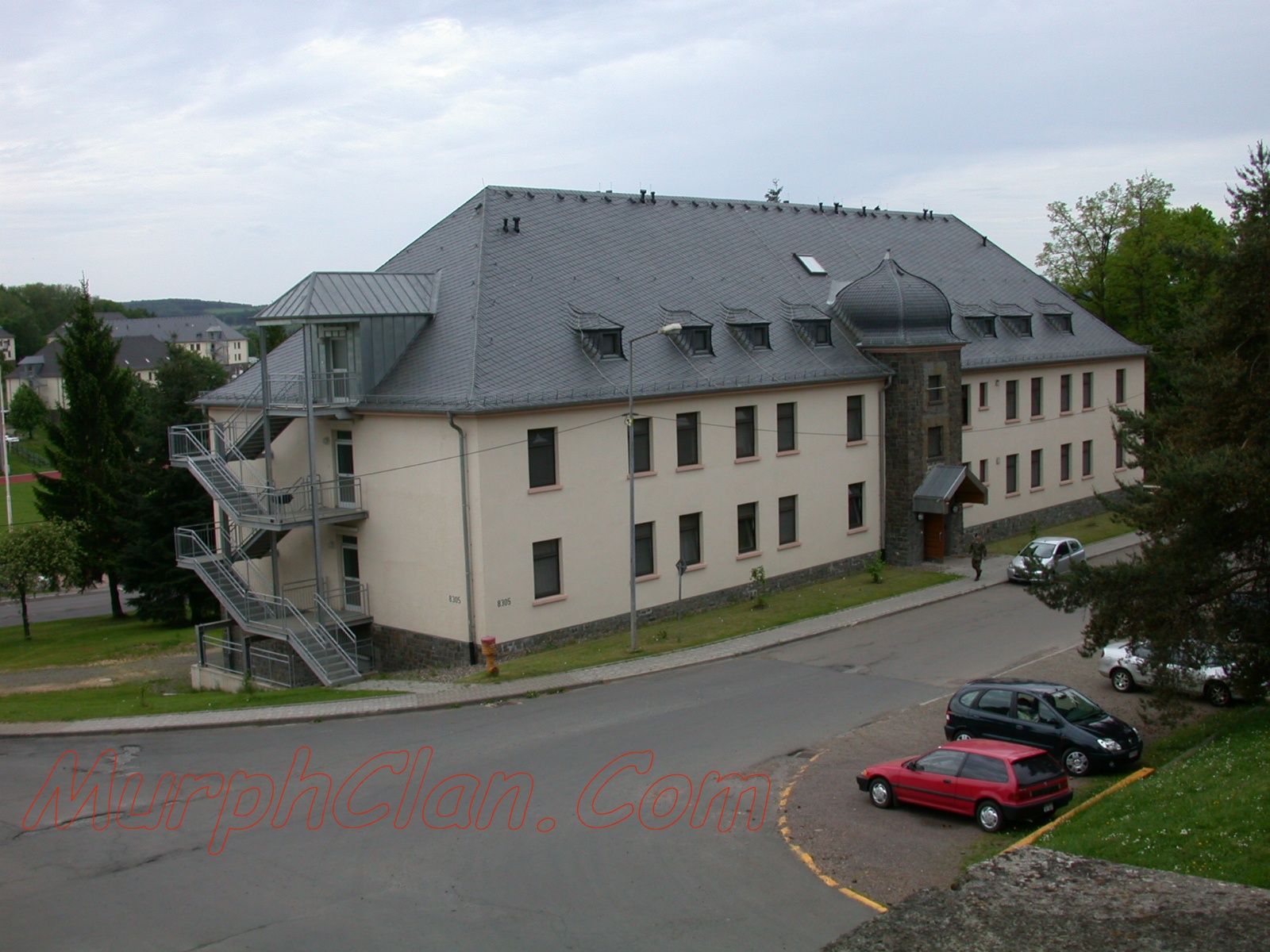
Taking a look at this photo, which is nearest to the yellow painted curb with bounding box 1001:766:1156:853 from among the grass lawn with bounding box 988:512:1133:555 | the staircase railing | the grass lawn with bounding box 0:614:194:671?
the staircase railing

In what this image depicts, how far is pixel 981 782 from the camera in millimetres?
15508

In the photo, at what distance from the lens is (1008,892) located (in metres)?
12.3

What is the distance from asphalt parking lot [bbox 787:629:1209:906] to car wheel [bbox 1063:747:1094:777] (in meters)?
0.20

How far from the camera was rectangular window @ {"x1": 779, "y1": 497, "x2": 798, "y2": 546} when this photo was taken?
34562 millimetres

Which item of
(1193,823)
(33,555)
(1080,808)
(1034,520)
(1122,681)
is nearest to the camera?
(1193,823)

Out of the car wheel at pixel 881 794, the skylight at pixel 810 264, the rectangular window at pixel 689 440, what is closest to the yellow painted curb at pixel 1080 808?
the car wheel at pixel 881 794

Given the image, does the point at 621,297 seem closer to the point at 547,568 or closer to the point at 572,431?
the point at 572,431

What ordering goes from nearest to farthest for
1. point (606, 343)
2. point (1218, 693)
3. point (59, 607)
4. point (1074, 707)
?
1. point (1074, 707)
2. point (1218, 693)
3. point (606, 343)
4. point (59, 607)

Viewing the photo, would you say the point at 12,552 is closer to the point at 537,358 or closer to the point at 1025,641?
the point at 537,358

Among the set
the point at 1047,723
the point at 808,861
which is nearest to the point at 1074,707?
the point at 1047,723

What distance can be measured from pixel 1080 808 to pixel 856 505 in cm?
2176

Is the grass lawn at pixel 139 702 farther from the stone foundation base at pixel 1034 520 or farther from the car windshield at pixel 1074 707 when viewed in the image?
the stone foundation base at pixel 1034 520

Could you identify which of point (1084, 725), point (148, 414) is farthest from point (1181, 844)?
point (148, 414)

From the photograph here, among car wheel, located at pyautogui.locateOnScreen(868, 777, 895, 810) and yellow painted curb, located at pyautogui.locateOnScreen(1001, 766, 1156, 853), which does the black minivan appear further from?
car wheel, located at pyautogui.locateOnScreen(868, 777, 895, 810)
